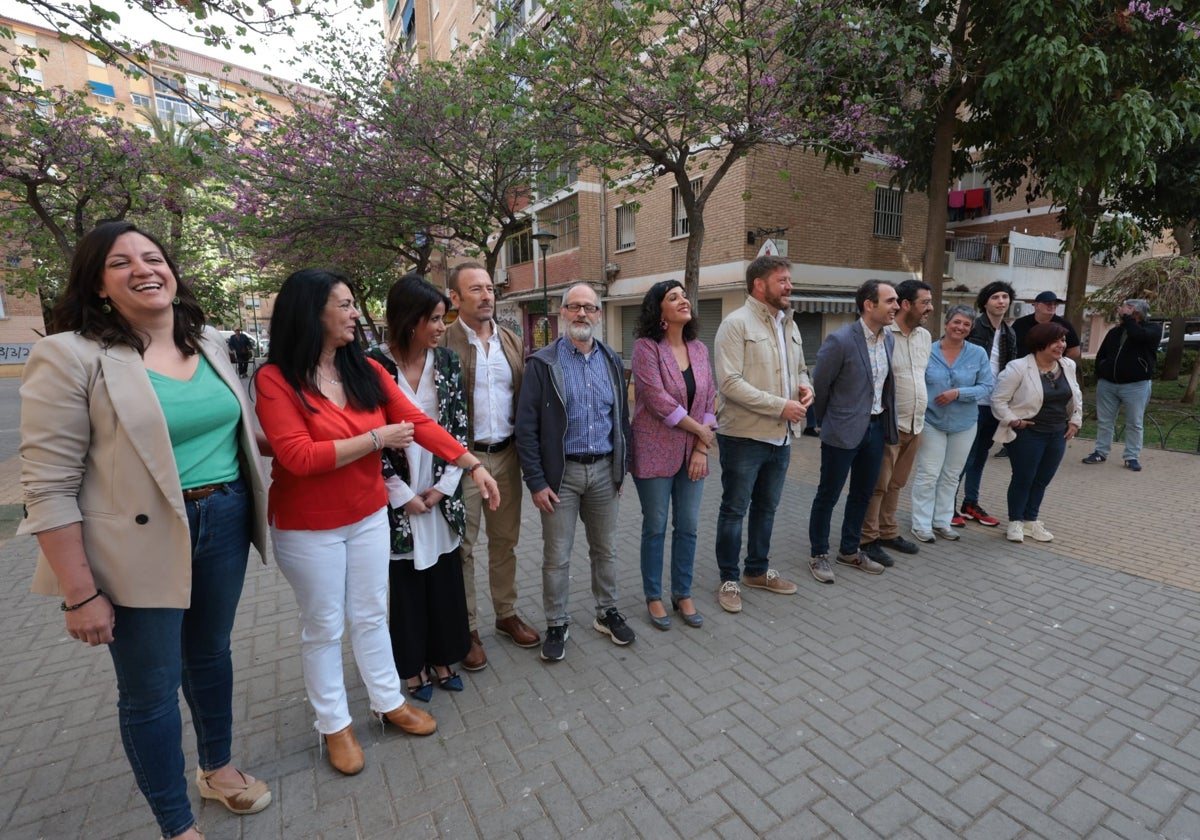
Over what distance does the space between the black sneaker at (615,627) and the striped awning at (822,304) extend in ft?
39.1

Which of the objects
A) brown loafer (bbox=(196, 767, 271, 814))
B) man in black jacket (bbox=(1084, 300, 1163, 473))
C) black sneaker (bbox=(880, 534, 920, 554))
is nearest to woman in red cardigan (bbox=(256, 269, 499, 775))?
brown loafer (bbox=(196, 767, 271, 814))

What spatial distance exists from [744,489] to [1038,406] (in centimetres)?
290

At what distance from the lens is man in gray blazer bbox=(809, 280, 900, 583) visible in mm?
4137

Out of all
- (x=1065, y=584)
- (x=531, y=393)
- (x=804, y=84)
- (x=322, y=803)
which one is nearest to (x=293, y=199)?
(x=804, y=84)

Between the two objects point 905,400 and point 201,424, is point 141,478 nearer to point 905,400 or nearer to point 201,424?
point 201,424

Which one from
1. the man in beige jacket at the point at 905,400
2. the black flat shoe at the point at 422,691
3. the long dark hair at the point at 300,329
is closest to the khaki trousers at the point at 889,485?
the man in beige jacket at the point at 905,400

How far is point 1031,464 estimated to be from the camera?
4.95 meters

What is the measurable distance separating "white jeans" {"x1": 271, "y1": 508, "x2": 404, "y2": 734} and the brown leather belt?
302 mm

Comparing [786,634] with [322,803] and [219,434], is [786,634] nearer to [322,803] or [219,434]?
[322,803]

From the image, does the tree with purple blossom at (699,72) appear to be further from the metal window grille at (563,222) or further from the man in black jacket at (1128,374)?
the metal window grille at (563,222)

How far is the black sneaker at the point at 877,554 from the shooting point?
15.0ft

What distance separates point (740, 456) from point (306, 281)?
2708mm

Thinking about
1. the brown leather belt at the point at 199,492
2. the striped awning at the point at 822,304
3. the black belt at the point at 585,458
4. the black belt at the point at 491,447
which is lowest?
the black belt at the point at 585,458

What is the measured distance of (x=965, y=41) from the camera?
9.13 metres
